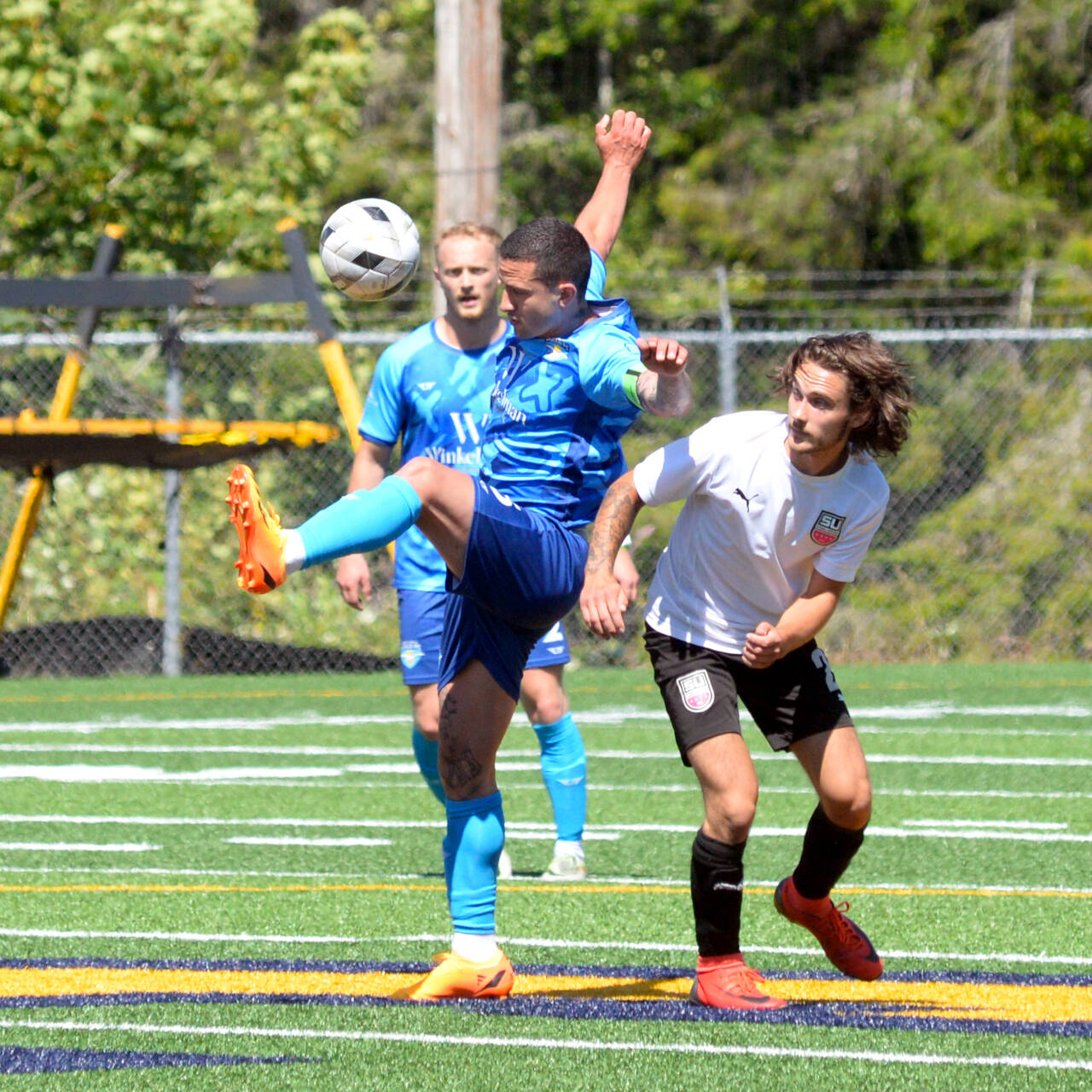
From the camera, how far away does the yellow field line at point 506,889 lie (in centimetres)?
623

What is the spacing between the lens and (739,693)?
4.74 meters

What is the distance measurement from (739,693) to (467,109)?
8.71 metres

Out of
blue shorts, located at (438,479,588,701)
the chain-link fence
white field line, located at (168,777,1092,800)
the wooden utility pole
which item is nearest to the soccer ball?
blue shorts, located at (438,479,588,701)

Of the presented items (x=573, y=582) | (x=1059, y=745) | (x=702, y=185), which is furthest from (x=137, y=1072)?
(x=702, y=185)

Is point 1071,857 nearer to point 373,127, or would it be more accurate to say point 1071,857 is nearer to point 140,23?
point 140,23

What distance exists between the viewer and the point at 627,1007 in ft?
14.9

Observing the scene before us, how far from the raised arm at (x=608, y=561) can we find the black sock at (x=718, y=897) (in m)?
0.69

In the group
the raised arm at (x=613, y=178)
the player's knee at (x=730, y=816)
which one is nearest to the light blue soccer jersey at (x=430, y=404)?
the raised arm at (x=613, y=178)

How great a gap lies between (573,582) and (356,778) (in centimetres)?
499

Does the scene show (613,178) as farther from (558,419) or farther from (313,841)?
(313,841)

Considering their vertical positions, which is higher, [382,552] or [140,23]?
[140,23]

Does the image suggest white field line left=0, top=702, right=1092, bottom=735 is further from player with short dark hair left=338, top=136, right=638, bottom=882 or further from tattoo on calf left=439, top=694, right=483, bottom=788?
tattoo on calf left=439, top=694, right=483, bottom=788

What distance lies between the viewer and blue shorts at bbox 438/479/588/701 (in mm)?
4344

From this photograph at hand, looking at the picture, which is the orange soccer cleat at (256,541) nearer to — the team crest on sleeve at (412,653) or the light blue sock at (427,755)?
the team crest on sleeve at (412,653)
